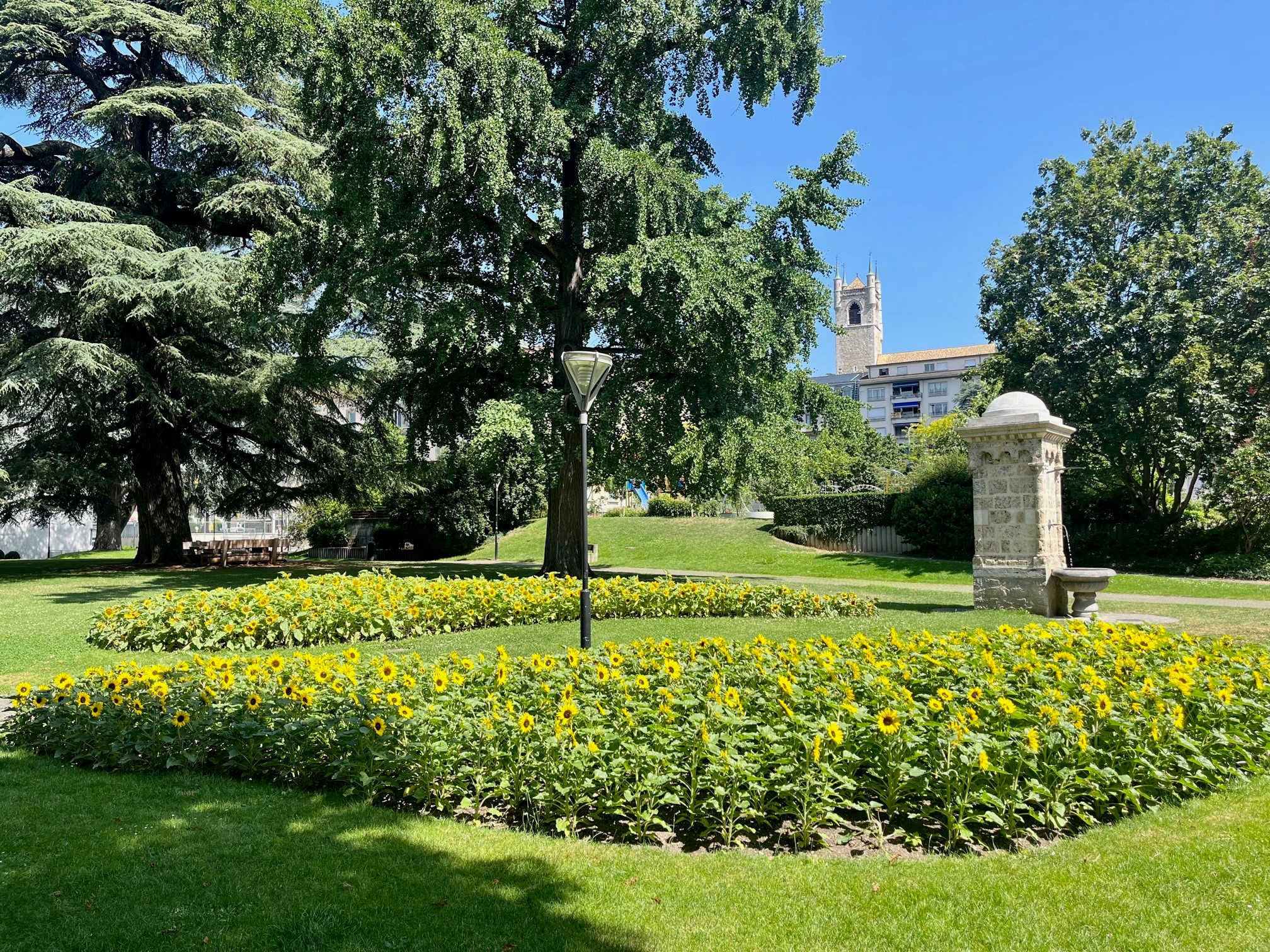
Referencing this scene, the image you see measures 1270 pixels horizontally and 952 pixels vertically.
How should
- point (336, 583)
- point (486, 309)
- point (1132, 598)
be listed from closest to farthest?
point (336, 583) → point (1132, 598) → point (486, 309)

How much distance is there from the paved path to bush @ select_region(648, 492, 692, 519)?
976cm

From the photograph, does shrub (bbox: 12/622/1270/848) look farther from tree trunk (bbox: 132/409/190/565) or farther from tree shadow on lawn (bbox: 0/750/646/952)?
tree trunk (bbox: 132/409/190/565)

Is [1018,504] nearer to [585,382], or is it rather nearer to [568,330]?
[585,382]

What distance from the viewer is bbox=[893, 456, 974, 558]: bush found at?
24531 mm

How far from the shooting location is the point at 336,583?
11625 millimetres

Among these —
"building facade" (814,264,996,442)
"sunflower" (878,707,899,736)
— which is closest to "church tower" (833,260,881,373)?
"building facade" (814,264,996,442)

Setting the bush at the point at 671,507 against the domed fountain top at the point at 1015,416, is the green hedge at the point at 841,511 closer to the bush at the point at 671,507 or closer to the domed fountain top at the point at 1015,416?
the bush at the point at 671,507

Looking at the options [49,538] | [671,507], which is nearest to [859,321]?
[671,507]

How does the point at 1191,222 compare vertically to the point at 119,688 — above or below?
above

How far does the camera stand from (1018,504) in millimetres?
12273

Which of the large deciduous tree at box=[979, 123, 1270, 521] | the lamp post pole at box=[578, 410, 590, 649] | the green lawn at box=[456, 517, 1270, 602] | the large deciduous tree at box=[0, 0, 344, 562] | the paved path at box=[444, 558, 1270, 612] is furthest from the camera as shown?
the large deciduous tree at box=[979, 123, 1270, 521]

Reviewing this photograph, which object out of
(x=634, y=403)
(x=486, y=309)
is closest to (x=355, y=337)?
(x=486, y=309)

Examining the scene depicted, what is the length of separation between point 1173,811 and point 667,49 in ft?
55.5

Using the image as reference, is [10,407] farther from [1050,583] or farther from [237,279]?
[1050,583]
